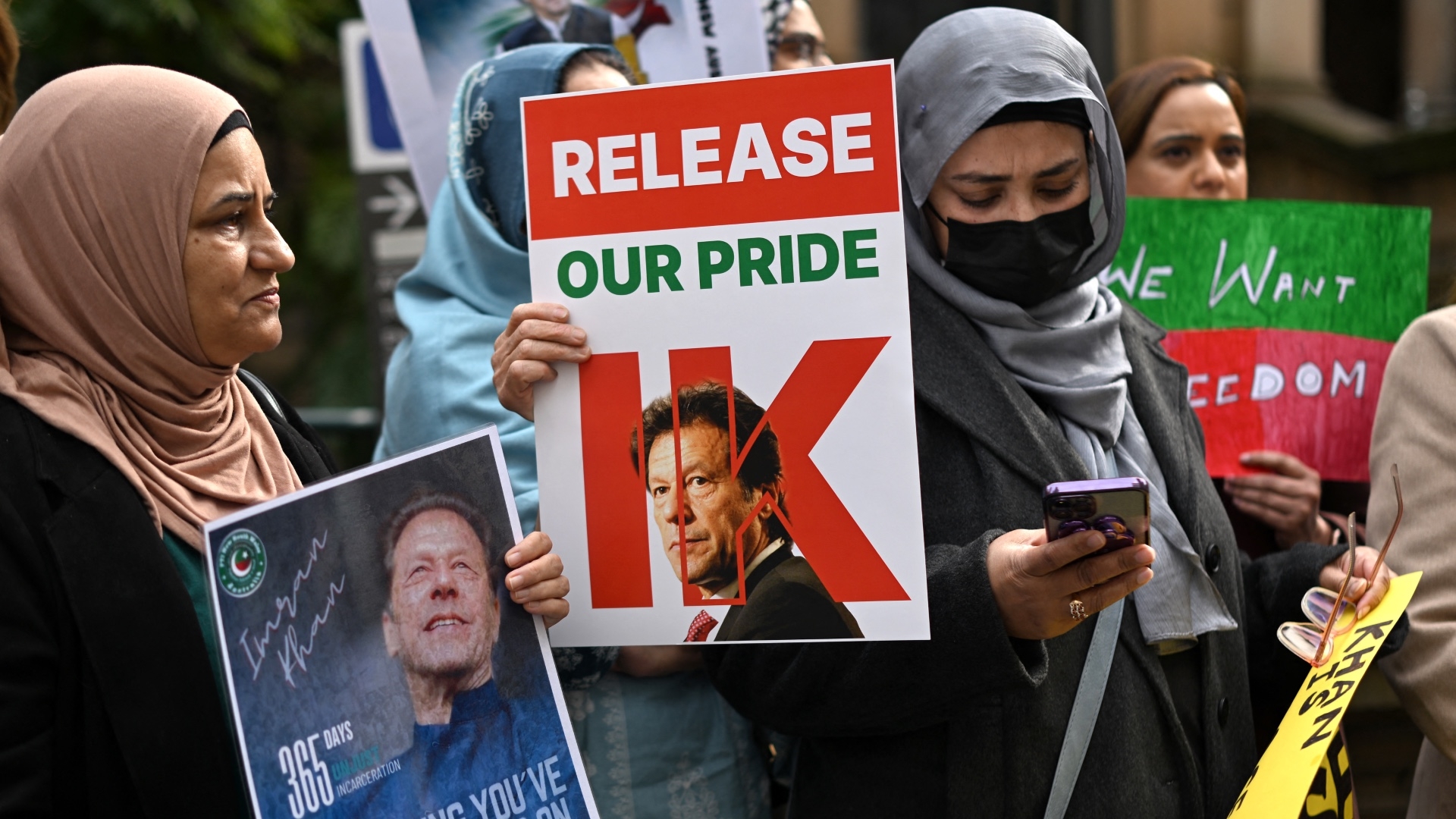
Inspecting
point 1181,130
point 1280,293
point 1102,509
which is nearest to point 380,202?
point 1181,130

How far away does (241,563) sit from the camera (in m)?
1.58

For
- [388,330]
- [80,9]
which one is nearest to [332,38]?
[80,9]

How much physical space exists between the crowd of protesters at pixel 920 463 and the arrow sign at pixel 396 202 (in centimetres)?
252

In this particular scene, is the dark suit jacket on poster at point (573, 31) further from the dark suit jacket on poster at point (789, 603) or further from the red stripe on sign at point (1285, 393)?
the dark suit jacket on poster at point (789, 603)

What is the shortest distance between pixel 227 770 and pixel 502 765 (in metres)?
0.33

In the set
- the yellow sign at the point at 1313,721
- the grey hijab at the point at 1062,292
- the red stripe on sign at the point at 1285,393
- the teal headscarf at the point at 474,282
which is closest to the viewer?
the yellow sign at the point at 1313,721

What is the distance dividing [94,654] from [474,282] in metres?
1.13

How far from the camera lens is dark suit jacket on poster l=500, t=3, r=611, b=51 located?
3.20 m

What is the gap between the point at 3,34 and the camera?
8.70ft

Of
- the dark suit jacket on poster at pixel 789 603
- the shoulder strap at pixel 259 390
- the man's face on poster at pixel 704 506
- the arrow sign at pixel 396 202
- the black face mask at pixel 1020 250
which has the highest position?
the arrow sign at pixel 396 202

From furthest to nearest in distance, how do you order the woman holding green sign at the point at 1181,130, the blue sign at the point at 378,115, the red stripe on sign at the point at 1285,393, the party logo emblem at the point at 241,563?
1. the blue sign at the point at 378,115
2. the woman holding green sign at the point at 1181,130
3. the red stripe on sign at the point at 1285,393
4. the party logo emblem at the point at 241,563

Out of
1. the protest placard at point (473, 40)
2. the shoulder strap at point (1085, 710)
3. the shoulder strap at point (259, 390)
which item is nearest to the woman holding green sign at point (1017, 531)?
the shoulder strap at point (1085, 710)

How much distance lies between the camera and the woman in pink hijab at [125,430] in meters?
1.58

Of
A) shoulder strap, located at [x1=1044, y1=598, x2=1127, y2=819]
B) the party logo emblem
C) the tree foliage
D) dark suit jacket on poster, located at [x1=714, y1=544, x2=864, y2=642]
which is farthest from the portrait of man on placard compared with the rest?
the tree foliage
